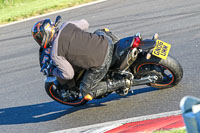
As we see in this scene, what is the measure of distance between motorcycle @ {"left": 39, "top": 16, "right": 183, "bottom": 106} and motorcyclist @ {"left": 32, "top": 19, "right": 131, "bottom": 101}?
15 cm

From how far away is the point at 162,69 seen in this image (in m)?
6.10

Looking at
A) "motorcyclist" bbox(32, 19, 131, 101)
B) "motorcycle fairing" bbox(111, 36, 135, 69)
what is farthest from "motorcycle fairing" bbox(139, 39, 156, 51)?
"motorcyclist" bbox(32, 19, 131, 101)

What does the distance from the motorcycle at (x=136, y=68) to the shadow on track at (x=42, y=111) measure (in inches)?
7.0

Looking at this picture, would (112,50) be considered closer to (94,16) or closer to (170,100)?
(170,100)

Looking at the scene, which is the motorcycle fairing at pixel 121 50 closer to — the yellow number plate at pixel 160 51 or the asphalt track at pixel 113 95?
the yellow number plate at pixel 160 51

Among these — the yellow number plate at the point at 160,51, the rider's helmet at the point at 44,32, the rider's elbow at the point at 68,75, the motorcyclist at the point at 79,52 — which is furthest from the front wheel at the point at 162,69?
the rider's helmet at the point at 44,32

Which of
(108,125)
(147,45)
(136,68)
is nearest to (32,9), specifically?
(136,68)

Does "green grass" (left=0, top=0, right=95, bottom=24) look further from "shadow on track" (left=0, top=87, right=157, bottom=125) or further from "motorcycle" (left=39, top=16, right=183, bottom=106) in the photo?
"motorcycle" (left=39, top=16, right=183, bottom=106)

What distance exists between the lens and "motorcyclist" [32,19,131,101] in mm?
5418

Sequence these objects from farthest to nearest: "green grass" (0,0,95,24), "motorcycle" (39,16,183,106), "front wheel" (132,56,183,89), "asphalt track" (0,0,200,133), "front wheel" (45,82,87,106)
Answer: "green grass" (0,0,95,24), "front wheel" (45,82,87,106), "asphalt track" (0,0,200,133), "front wheel" (132,56,183,89), "motorcycle" (39,16,183,106)

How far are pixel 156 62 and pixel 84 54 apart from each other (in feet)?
3.88

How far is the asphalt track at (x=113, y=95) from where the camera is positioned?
20.1 feet

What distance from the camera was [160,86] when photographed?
630cm

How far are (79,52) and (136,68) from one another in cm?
112
